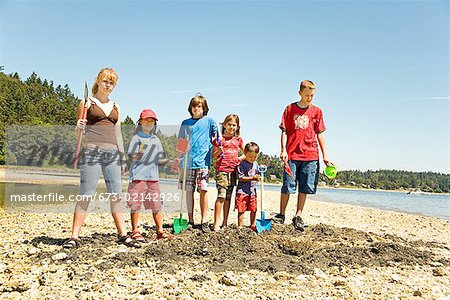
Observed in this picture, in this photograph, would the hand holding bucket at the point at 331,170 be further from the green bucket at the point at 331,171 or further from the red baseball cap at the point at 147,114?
the red baseball cap at the point at 147,114

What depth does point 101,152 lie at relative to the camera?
4914mm

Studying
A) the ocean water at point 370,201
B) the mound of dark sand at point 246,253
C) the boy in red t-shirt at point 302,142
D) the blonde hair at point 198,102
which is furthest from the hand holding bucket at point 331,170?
the ocean water at point 370,201

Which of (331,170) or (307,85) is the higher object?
(307,85)

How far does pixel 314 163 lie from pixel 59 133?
4982 centimetres

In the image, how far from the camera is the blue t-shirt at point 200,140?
6016mm

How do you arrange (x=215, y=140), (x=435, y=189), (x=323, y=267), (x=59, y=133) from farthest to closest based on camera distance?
(x=435, y=189), (x=59, y=133), (x=215, y=140), (x=323, y=267)

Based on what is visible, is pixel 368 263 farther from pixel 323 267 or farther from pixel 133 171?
pixel 133 171

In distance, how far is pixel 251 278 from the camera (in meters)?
3.75

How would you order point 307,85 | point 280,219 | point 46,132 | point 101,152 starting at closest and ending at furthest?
point 101,152 → point 307,85 → point 280,219 → point 46,132

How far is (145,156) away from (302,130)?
266 centimetres

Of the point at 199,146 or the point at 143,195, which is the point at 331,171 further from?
the point at 143,195

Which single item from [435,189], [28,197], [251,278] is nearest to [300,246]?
[251,278]

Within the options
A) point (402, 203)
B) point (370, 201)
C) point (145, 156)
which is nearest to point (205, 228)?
point (145, 156)

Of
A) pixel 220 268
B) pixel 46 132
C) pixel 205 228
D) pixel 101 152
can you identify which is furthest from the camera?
pixel 46 132
